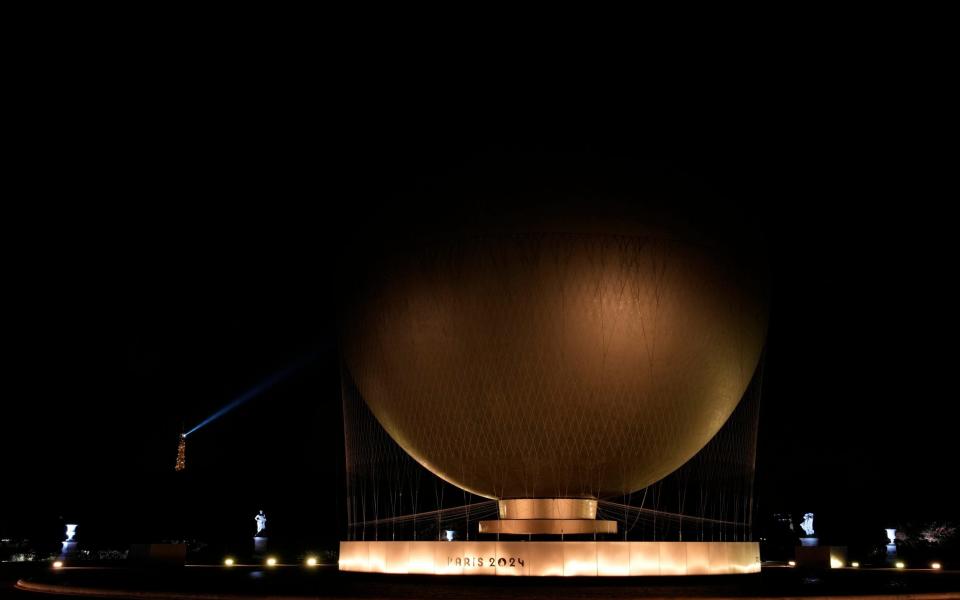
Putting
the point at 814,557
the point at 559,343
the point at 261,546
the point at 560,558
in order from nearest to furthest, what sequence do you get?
the point at 560,558
the point at 559,343
the point at 814,557
the point at 261,546

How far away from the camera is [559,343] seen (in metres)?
22.7

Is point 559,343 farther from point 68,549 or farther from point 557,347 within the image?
point 68,549

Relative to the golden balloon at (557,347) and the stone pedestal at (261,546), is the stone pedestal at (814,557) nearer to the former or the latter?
the golden balloon at (557,347)

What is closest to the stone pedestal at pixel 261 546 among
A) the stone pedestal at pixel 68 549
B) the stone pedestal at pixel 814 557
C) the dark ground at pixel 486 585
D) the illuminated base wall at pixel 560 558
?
the stone pedestal at pixel 68 549

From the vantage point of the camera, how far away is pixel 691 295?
23.3 metres

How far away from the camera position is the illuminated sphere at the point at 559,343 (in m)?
22.6

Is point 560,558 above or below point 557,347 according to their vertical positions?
below

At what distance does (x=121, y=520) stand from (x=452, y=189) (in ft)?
89.7

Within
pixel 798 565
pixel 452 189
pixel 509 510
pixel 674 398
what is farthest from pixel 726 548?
pixel 452 189

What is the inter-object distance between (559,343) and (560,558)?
15.0ft

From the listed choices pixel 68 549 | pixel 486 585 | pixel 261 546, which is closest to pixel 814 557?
pixel 486 585

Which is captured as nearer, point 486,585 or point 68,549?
point 486,585

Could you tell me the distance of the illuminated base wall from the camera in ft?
70.8

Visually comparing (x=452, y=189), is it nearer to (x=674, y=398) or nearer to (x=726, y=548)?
(x=674, y=398)
